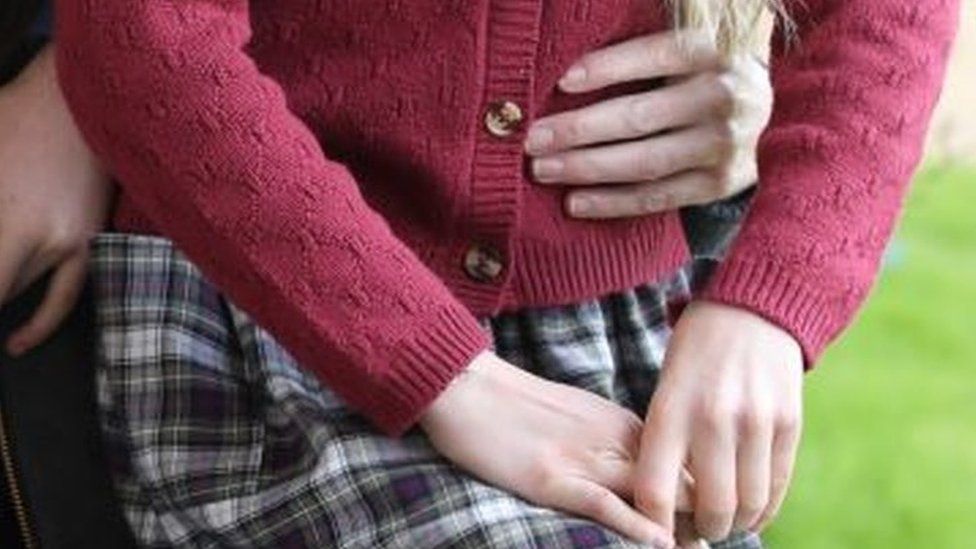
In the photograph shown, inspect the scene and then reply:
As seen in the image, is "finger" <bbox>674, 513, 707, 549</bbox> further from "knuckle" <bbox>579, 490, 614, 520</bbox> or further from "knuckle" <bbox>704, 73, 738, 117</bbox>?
"knuckle" <bbox>704, 73, 738, 117</bbox>

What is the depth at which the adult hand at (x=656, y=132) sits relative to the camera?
993 mm

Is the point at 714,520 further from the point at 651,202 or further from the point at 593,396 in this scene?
the point at 651,202

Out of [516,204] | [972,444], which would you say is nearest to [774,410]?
[516,204]

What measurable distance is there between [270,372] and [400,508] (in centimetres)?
11

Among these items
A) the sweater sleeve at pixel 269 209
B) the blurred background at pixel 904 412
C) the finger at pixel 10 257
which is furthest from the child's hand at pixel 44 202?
the blurred background at pixel 904 412

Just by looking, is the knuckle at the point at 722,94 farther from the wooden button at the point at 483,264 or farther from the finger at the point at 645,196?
the wooden button at the point at 483,264

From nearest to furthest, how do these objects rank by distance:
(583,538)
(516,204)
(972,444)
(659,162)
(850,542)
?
(583,538), (516,204), (659,162), (850,542), (972,444)

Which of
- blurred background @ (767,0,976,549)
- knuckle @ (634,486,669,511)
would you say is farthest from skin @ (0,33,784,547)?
blurred background @ (767,0,976,549)

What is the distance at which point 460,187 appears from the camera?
0.93 metres

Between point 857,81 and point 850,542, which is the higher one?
point 857,81

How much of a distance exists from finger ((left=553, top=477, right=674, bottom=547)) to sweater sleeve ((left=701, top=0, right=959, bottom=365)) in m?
0.12

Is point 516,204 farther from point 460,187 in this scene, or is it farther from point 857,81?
point 857,81

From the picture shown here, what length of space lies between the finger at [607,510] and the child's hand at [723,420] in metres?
0.01

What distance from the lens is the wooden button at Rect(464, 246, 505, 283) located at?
0.95 metres
